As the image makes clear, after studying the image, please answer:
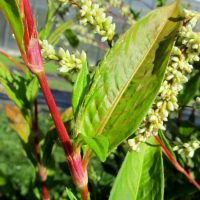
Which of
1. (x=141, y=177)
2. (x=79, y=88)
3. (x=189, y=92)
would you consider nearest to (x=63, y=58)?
(x=79, y=88)

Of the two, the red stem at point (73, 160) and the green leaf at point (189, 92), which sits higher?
the red stem at point (73, 160)

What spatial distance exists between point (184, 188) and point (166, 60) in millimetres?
745

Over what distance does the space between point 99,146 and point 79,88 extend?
0.15 meters

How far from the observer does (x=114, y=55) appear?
831mm

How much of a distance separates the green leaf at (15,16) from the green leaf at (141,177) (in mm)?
324

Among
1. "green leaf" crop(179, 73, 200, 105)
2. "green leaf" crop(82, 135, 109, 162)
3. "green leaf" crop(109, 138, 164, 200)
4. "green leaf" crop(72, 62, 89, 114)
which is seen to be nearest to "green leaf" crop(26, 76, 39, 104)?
"green leaf" crop(179, 73, 200, 105)

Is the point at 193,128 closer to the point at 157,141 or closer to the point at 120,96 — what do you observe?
the point at 157,141

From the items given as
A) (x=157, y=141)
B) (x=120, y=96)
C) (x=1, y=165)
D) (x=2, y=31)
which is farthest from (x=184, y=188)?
(x=2, y=31)

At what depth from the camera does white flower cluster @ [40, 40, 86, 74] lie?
841 mm

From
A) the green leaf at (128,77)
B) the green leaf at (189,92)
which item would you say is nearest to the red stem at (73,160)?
the green leaf at (128,77)

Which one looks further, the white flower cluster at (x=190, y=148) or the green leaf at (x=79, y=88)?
the white flower cluster at (x=190, y=148)

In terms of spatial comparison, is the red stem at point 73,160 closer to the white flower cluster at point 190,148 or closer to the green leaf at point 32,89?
the white flower cluster at point 190,148

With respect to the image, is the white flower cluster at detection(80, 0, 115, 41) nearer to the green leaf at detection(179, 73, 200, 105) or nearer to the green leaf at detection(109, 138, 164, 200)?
the green leaf at detection(109, 138, 164, 200)

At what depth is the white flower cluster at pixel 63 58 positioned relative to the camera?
84 cm
